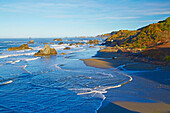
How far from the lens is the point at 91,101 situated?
26.2ft

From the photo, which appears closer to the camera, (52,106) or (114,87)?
(52,106)

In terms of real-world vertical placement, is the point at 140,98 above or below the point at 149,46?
below

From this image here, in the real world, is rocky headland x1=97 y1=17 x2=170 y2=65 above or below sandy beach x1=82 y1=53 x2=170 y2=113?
above

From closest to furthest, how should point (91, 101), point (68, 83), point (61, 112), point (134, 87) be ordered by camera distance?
1. point (61, 112)
2. point (91, 101)
3. point (134, 87)
4. point (68, 83)

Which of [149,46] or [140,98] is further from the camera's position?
[149,46]

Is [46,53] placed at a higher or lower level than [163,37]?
lower

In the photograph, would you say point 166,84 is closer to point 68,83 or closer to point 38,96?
point 68,83

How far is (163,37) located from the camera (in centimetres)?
3369

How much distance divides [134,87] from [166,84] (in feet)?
7.22

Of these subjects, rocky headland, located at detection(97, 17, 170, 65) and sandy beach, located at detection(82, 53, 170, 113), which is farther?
rocky headland, located at detection(97, 17, 170, 65)

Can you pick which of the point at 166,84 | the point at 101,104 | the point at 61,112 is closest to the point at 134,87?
→ the point at 166,84

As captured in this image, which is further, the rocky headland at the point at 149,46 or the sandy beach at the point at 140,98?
the rocky headland at the point at 149,46

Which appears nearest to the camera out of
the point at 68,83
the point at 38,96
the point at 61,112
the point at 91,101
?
the point at 61,112

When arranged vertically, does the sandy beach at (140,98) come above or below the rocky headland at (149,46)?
below
